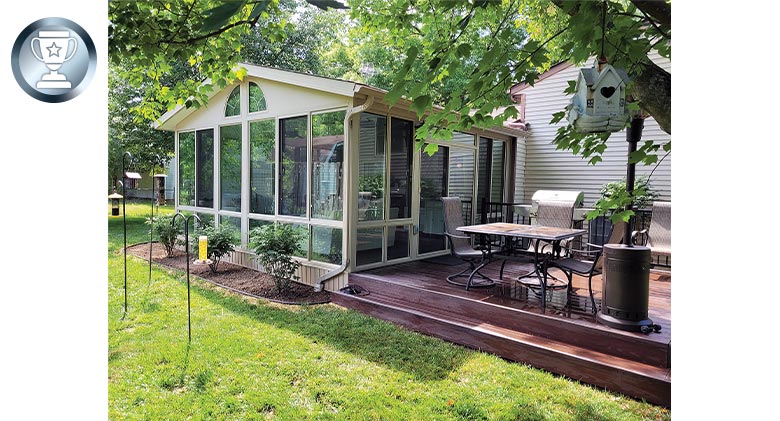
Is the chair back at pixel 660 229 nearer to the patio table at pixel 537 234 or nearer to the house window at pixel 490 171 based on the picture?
the patio table at pixel 537 234

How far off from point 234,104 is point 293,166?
1816 mm

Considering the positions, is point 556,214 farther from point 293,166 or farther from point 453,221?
point 293,166

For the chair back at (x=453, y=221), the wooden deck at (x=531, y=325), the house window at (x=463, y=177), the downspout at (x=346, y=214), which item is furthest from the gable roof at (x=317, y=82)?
the wooden deck at (x=531, y=325)

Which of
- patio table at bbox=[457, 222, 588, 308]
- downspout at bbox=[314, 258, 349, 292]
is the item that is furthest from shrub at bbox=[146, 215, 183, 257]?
patio table at bbox=[457, 222, 588, 308]

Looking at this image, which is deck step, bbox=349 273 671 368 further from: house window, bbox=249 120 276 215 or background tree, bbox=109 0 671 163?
house window, bbox=249 120 276 215

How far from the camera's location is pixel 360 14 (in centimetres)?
491

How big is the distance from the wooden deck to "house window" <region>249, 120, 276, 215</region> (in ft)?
6.72

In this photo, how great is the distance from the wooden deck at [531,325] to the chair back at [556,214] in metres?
0.75

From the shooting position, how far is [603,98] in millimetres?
1624

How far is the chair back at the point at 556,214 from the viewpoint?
218 inches

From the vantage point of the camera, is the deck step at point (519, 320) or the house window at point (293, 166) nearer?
the deck step at point (519, 320)

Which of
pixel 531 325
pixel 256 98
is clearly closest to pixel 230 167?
pixel 256 98

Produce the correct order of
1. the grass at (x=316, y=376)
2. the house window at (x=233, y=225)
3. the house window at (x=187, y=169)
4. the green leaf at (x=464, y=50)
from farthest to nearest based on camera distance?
the house window at (x=187, y=169), the house window at (x=233, y=225), the grass at (x=316, y=376), the green leaf at (x=464, y=50)
